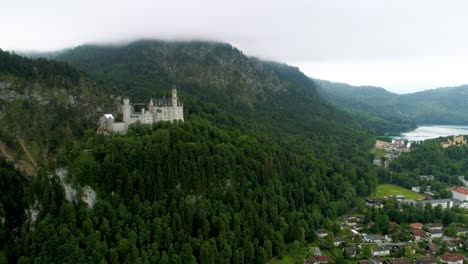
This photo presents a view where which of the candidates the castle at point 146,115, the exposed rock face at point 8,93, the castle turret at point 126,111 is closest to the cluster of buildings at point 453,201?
the castle at point 146,115

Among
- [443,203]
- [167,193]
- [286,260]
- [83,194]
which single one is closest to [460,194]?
[443,203]

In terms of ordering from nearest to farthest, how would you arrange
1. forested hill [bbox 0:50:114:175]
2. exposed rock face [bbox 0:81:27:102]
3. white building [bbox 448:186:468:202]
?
forested hill [bbox 0:50:114:175] < exposed rock face [bbox 0:81:27:102] < white building [bbox 448:186:468:202]

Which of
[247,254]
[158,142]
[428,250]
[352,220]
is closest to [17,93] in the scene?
[158,142]

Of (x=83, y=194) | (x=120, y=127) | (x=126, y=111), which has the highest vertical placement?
(x=126, y=111)

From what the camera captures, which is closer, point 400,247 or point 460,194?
point 400,247

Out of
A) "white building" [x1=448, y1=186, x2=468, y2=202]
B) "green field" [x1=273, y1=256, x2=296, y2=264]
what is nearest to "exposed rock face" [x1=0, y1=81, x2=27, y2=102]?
"green field" [x1=273, y1=256, x2=296, y2=264]

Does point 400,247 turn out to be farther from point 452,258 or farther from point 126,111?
Answer: point 126,111

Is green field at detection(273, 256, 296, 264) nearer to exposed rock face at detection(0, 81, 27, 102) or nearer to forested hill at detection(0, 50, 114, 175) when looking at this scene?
forested hill at detection(0, 50, 114, 175)
